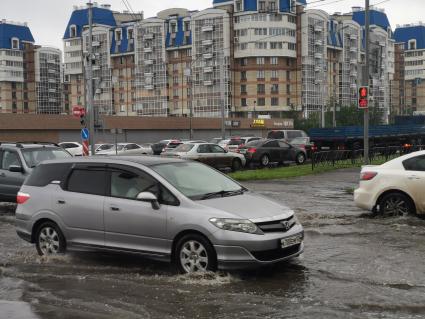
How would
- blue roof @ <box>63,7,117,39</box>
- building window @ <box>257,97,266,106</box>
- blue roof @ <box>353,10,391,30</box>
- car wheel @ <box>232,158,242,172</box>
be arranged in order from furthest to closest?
1. blue roof @ <box>353,10,391,30</box>
2. blue roof @ <box>63,7,117,39</box>
3. building window @ <box>257,97,266,106</box>
4. car wheel @ <box>232,158,242,172</box>

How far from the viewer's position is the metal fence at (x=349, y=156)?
88.2 feet

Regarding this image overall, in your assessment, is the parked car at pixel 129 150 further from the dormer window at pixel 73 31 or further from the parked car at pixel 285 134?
the dormer window at pixel 73 31

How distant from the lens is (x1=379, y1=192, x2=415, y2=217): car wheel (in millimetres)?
10945

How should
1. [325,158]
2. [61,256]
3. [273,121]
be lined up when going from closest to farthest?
[61,256], [325,158], [273,121]

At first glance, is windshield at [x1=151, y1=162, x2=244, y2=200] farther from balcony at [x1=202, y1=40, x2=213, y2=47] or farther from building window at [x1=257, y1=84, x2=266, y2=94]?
balcony at [x1=202, y1=40, x2=213, y2=47]

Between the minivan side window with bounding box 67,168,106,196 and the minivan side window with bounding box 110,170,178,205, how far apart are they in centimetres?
19

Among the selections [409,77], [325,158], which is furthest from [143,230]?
[409,77]

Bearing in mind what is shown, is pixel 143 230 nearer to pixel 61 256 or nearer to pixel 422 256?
pixel 61 256

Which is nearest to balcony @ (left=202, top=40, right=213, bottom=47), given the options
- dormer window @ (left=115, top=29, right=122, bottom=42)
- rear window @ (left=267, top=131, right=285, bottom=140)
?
dormer window @ (left=115, top=29, right=122, bottom=42)

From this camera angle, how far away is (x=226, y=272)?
7000 mm

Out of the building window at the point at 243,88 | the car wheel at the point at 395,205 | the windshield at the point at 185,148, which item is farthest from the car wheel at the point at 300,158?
the building window at the point at 243,88

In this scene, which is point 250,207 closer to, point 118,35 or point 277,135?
point 277,135

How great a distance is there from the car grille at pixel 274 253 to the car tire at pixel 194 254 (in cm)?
53

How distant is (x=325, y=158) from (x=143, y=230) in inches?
823
